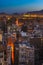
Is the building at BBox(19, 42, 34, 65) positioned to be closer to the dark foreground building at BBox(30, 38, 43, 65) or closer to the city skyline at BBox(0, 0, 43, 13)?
the dark foreground building at BBox(30, 38, 43, 65)

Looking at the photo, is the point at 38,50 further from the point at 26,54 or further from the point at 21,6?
the point at 21,6

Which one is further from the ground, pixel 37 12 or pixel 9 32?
pixel 37 12

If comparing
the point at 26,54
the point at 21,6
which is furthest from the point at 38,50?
the point at 21,6

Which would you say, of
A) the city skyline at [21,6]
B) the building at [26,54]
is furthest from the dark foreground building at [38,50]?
the city skyline at [21,6]

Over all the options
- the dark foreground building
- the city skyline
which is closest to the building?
the dark foreground building

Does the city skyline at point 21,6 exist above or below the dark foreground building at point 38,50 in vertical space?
above

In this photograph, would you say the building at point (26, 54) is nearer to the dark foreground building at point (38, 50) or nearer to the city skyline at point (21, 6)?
the dark foreground building at point (38, 50)

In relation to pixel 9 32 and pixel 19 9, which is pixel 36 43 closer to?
pixel 9 32

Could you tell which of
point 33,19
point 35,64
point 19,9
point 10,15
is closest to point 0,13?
point 10,15
